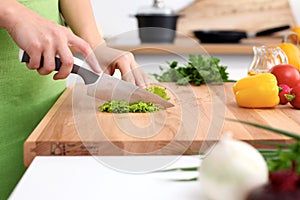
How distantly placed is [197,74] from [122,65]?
380mm

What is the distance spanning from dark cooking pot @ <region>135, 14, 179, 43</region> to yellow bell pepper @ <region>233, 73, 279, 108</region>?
1543mm

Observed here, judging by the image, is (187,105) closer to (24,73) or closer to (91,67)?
(91,67)

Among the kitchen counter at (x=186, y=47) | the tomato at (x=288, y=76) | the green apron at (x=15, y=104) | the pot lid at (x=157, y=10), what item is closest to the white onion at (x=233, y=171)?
the green apron at (x=15, y=104)

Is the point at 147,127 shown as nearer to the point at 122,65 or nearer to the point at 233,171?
the point at 122,65

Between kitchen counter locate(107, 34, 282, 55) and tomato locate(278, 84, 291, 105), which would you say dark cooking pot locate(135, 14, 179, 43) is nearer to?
kitchen counter locate(107, 34, 282, 55)

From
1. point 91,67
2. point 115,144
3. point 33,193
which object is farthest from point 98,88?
point 33,193

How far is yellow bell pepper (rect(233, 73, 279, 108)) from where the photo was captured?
1521 millimetres

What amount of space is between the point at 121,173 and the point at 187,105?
53 centimetres

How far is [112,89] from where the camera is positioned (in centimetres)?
143

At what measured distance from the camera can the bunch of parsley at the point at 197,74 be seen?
1882mm

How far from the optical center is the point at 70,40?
132 cm

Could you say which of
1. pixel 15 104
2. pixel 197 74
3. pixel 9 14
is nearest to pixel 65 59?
pixel 9 14

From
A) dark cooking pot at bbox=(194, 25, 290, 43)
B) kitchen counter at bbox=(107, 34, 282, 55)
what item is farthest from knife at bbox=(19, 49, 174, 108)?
dark cooking pot at bbox=(194, 25, 290, 43)

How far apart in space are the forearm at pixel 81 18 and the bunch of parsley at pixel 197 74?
0.25 meters
